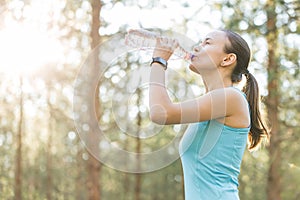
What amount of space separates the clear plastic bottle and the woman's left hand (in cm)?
2

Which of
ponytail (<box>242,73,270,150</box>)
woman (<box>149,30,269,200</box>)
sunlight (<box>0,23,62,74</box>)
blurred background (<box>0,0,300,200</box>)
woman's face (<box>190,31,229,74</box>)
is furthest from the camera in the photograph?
sunlight (<box>0,23,62,74</box>)

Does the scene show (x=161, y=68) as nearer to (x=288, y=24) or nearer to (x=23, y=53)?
(x=288, y=24)

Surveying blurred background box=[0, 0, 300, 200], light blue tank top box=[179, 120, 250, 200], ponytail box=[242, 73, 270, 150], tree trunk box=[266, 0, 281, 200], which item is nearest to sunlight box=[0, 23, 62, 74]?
blurred background box=[0, 0, 300, 200]

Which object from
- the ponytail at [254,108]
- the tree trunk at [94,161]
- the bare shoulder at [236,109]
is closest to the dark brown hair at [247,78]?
the ponytail at [254,108]

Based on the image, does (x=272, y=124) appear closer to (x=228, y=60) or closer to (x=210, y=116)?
(x=228, y=60)

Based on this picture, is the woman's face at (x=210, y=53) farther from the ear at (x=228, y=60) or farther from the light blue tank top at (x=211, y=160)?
the light blue tank top at (x=211, y=160)

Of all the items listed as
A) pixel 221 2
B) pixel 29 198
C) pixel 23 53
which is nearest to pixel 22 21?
pixel 23 53

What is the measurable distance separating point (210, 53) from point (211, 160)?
42 cm

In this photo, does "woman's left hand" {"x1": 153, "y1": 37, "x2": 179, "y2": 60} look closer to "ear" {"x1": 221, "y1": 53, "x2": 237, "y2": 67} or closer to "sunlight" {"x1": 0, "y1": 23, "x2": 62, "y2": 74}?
"ear" {"x1": 221, "y1": 53, "x2": 237, "y2": 67}

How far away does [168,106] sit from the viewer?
2.08 metres

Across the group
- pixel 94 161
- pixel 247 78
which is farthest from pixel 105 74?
pixel 247 78

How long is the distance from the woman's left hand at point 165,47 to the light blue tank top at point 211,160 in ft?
0.94

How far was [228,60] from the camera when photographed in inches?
89.1

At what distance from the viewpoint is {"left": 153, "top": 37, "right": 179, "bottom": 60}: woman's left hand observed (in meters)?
2.17
